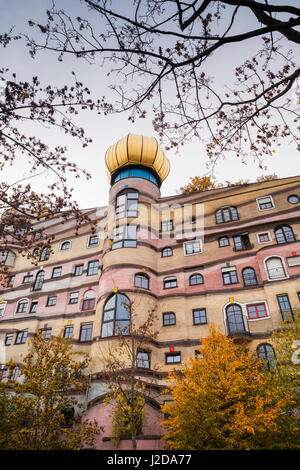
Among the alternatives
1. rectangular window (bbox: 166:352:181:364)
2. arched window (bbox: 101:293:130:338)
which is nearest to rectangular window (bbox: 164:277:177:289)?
arched window (bbox: 101:293:130:338)

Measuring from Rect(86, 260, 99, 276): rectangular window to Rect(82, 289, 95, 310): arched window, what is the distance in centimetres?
137

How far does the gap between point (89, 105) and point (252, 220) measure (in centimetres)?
1504

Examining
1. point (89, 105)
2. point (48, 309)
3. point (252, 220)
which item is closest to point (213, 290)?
point (252, 220)

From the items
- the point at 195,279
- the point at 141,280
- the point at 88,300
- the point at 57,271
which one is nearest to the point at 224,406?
the point at 195,279

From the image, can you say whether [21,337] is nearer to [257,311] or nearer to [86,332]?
[86,332]

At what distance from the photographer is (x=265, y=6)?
354 cm

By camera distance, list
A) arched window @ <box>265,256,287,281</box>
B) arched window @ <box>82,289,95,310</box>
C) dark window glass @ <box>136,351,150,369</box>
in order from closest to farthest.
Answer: dark window glass @ <box>136,351,150,369</box> → arched window @ <box>265,256,287,281</box> → arched window @ <box>82,289,95,310</box>

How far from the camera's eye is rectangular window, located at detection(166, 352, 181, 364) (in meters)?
15.1

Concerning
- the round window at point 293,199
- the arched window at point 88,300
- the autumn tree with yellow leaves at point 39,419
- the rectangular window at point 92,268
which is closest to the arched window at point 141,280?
the arched window at point 88,300

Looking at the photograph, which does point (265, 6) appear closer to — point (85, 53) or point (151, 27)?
point (151, 27)

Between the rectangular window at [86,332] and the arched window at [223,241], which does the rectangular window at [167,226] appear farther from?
the rectangular window at [86,332]

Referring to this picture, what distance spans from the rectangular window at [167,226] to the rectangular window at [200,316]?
6.30 meters

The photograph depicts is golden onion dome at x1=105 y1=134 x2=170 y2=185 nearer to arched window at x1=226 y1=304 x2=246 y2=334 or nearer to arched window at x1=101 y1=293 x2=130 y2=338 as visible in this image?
arched window at x1=101 y1=293 x2=130 y2=338

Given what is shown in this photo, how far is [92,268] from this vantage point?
795 inches
